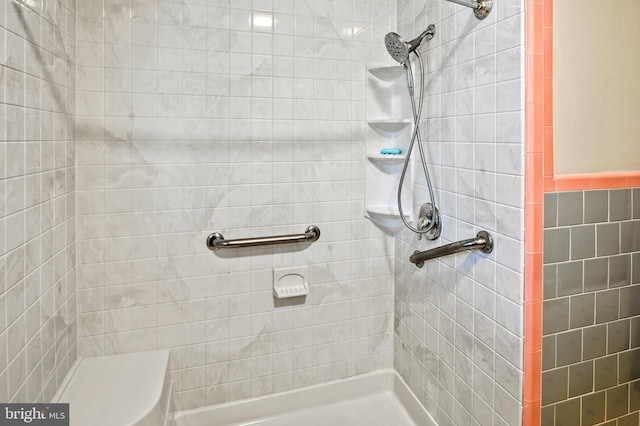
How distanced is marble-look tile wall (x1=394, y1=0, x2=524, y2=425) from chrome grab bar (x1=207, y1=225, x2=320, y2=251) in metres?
0.44

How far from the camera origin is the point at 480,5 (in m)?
1.19

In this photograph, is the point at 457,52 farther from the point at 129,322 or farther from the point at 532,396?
the point at 129,322

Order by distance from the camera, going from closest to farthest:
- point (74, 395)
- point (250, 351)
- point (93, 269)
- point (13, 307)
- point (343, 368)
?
1. point (13, 307)
2. point (74, 395)
3. point (93, 269)
4. point (250, 351)
5. point (343, 368)

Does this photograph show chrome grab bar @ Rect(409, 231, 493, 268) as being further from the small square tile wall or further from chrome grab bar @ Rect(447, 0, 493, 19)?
chrome grab bar @ Rect(447, 0, 493, 19)

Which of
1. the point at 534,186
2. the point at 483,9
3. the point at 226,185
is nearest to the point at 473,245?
the point at 534,186

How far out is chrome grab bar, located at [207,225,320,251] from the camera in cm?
159

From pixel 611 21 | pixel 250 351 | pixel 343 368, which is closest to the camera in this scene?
pixel 611 21

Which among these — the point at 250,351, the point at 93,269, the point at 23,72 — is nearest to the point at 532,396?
the point at 250,351

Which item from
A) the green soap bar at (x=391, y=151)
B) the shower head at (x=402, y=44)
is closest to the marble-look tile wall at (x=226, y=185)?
the green soap bar at (x=391, y=151)

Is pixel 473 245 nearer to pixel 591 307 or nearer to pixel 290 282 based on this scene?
pixel 591 307

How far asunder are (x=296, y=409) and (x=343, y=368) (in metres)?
0.27

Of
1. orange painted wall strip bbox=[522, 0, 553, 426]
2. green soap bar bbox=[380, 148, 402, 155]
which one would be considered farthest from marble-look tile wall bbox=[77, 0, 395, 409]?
orange painted wall strip bbox=[522, 0, 553, 426]

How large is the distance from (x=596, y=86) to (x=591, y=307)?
2.08 ft

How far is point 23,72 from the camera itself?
3.48 feet
